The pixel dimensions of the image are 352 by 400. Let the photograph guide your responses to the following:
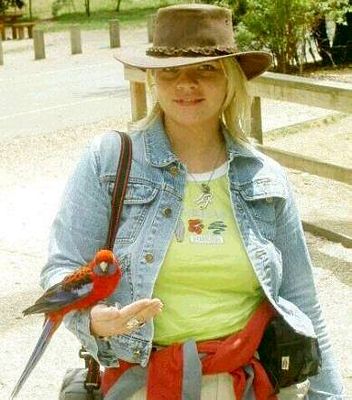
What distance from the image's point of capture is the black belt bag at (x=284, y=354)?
244 centimetres

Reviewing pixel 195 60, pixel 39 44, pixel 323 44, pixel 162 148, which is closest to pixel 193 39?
pixel 195 60

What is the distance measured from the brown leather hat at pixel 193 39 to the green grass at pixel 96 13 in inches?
1156

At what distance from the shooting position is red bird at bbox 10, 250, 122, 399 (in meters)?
2.24

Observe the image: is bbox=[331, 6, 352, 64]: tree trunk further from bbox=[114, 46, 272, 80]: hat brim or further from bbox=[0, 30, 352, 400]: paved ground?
bbox=[114, 46, 272, 80]: hat brim

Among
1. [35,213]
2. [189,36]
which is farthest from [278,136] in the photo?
[189,36]

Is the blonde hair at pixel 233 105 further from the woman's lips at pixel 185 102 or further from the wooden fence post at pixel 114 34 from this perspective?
the wooden fence post at pixel 114 34

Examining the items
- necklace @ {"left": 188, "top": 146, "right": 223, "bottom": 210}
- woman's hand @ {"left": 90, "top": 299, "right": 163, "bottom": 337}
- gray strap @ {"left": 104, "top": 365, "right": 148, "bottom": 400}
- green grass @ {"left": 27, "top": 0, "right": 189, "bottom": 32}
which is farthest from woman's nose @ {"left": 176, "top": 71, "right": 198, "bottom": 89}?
green grass @ {"left": 27, "top": 0, "right": 189, "bottom": 32}

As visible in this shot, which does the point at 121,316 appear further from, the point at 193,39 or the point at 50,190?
the point at 50,190

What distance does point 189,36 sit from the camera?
8.34 feet

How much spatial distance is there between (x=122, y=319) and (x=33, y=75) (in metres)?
17.9

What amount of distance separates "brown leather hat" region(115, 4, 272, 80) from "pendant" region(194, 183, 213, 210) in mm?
330

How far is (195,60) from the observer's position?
2443 mm

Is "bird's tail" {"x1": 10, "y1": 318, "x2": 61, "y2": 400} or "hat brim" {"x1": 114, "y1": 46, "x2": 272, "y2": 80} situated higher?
"hat brim" {"x1": 114, "y1": 46, "x2": 272, "y2": 80}

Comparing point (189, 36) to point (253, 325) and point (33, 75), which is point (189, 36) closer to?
point (253, 325)
